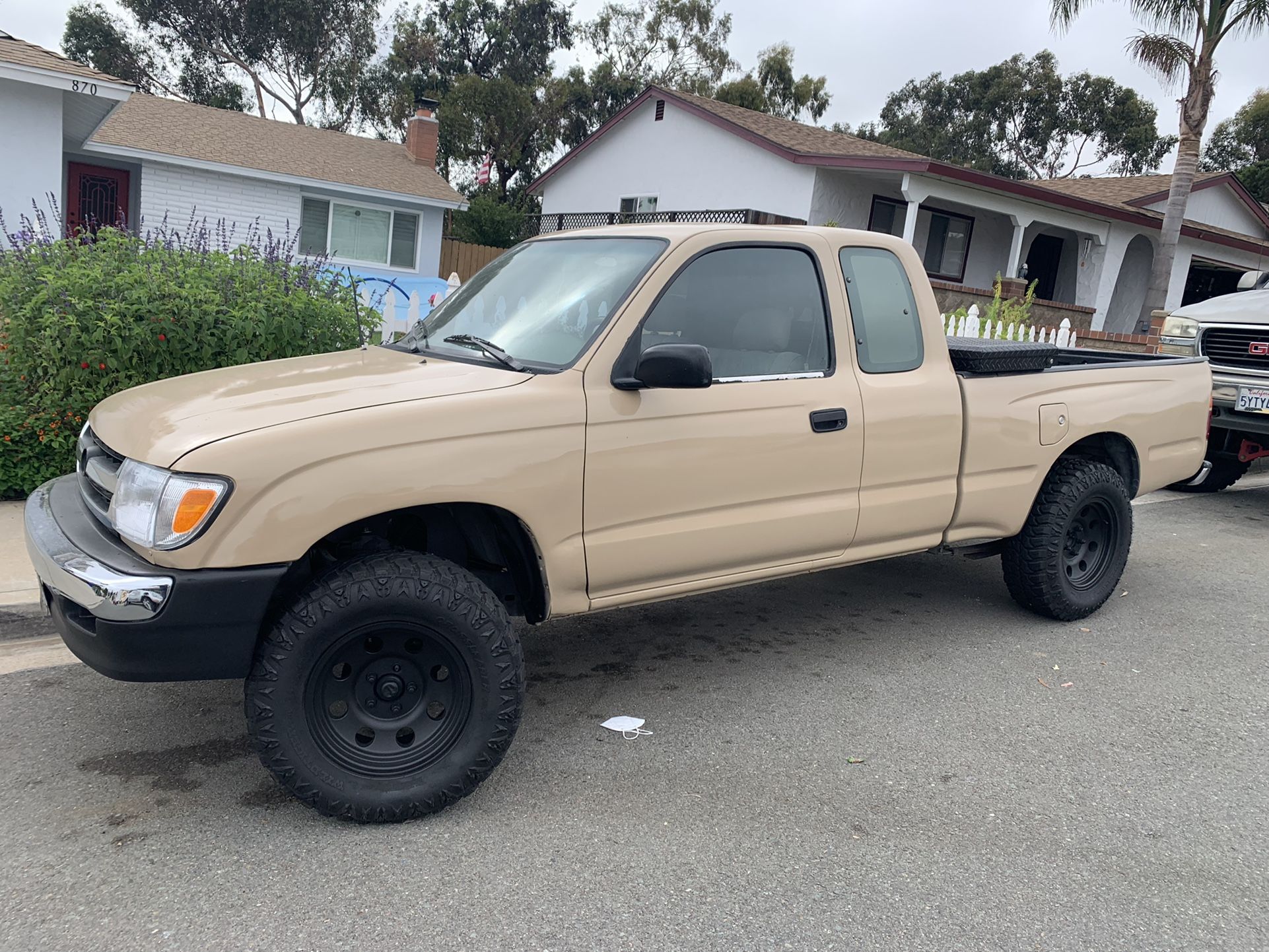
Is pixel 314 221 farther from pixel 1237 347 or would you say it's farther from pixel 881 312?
pixel 881 312

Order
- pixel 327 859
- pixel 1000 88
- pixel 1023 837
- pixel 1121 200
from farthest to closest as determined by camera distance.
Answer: pixel 1000 88 < pixel 1121 200 < pixel 1023 837 < pixel 327 859

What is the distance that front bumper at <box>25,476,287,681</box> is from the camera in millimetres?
2801

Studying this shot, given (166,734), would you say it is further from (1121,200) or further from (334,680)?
(1121,200)

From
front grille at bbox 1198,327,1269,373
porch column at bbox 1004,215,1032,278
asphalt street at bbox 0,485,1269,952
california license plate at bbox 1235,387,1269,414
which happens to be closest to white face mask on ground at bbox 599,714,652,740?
asphalt street at bbox 0,485,1269,952

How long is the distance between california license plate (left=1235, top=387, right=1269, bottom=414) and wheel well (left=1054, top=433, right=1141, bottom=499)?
312 cm

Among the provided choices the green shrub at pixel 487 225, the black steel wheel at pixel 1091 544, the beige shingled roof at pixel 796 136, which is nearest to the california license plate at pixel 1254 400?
the black steel wheel at pixel 1091 544

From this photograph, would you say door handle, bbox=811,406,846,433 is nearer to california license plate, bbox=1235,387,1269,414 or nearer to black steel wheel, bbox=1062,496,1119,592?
black steel wheel, bbox=1062,496,1119,592

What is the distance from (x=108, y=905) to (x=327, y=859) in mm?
564

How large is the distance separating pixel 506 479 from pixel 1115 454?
3754 millimetres

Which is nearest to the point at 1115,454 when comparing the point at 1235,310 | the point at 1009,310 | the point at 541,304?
the point at 541,304

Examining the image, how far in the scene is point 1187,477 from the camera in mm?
6008

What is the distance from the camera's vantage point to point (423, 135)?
864 inches

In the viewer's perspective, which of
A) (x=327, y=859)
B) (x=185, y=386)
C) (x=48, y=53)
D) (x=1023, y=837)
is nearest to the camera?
(x=327, y=859)

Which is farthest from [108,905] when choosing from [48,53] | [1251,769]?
[48,53]
